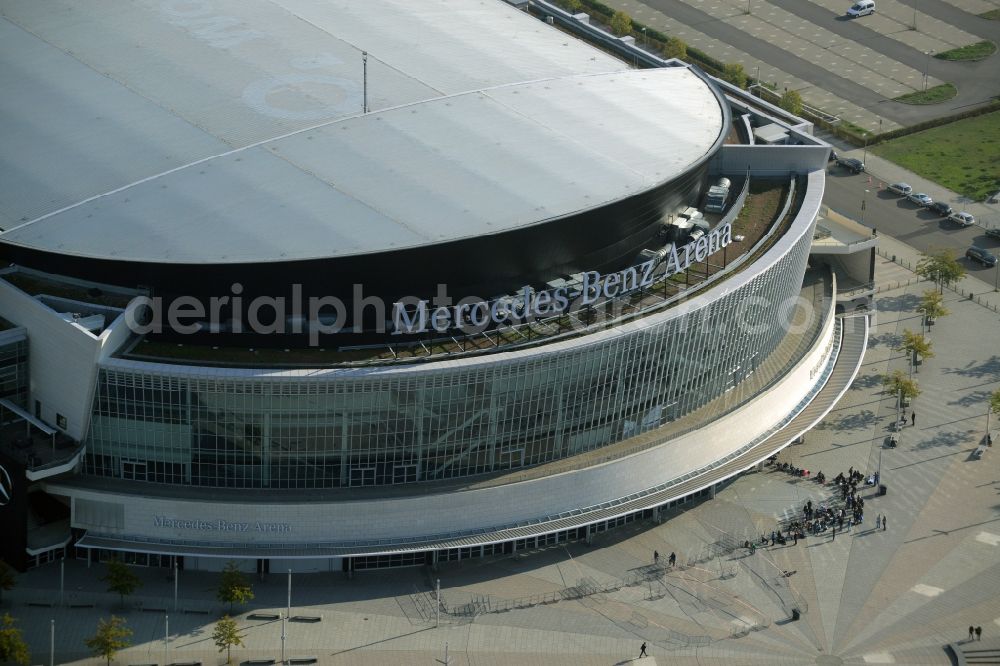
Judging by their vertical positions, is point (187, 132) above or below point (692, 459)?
above

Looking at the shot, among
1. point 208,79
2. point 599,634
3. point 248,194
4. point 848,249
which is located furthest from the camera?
point 848,249

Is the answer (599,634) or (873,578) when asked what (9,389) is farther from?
(873,578)

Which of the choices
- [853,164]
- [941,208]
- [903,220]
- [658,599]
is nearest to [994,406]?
[658,599]

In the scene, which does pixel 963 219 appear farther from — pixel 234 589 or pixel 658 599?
pixel 234 589

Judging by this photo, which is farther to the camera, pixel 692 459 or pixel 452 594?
pixel 692 459

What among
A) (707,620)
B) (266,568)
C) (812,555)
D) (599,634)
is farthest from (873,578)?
(266,568)

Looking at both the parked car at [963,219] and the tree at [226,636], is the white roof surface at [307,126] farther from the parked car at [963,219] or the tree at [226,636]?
the parked car at [963,219]
